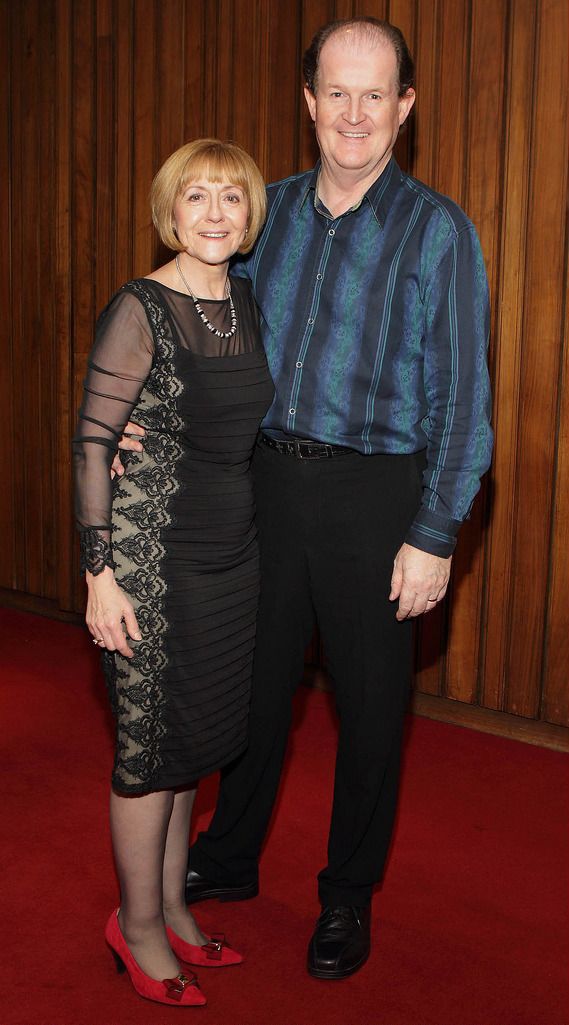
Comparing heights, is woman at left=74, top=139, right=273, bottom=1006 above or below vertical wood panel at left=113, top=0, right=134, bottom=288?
below

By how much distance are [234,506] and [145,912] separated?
0.85m

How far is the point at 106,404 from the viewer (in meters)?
1.94

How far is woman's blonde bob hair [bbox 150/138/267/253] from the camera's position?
2.05 meters

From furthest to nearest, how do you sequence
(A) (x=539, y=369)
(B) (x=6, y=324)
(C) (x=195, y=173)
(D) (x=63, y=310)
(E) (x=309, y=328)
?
(B) (x=6, y=324) → (D) (x=63, y=310) → (A) (x=539, y=369) → (E) (x=309, y=328) → (C) (x=195, y=173)

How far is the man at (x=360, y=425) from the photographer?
84.7 inches

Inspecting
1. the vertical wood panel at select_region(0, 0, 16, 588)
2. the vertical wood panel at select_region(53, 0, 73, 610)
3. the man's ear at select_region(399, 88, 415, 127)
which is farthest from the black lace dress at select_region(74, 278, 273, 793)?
the vertical wood panel at select_region(0, 0, 16, 588)

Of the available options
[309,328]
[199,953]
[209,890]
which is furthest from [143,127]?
[199,953]

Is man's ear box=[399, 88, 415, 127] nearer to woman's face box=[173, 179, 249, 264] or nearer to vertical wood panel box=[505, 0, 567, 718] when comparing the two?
woman's face box=[173, 179, 249, 264]

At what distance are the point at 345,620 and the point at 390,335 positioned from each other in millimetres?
631

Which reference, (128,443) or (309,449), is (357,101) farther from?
(128,443)

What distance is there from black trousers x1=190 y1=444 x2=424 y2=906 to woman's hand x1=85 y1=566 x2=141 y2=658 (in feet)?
1.44

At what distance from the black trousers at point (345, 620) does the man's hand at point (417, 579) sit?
0.20 ft

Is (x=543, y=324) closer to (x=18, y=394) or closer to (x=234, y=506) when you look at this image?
(x=234, y=506)

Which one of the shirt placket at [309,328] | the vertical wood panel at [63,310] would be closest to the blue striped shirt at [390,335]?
the shirt placket at [309,328]
